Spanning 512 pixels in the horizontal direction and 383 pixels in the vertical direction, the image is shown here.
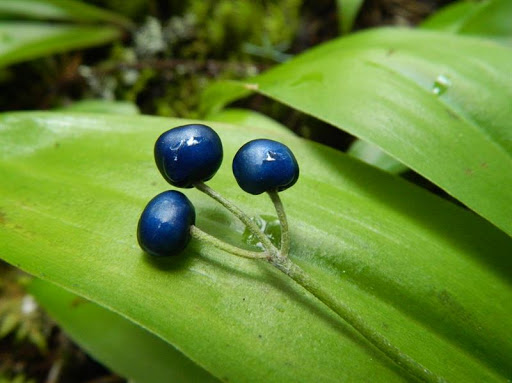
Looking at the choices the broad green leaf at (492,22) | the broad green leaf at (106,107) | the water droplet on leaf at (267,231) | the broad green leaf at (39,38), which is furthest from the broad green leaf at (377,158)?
the broad green leaf at (39,38)

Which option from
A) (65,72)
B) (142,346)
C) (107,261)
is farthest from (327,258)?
(65,72)

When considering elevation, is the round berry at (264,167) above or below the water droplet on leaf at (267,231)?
above

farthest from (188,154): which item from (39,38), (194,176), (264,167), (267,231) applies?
(39,38)

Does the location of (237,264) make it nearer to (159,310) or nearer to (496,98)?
(159,310)

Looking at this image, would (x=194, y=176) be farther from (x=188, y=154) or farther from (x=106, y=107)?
(x=106, y=107)

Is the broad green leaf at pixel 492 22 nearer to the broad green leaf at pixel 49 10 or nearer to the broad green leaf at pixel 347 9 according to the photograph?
the broad green leaf at pixel 347 9

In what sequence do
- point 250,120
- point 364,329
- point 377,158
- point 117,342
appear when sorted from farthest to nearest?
point 250,120 → point 377,158 → point 117,342 → point 364,329

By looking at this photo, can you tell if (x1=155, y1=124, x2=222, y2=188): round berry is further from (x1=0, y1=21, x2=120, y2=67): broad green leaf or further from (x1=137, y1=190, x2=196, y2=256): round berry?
(x1=0, y1=21, x2=120, y2=67): broad green leaf
